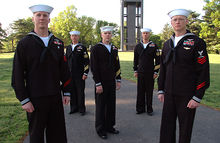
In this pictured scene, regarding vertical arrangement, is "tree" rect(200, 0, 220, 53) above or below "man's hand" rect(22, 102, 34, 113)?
above

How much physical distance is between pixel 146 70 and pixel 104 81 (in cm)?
188

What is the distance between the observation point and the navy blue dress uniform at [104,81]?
13.4 feet

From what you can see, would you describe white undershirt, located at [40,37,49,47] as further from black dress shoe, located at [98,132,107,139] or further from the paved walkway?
black dress shoe, located at [98,132,107,139]

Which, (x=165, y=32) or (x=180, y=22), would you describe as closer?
(x=180, y=22)

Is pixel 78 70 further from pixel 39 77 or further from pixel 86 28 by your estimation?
pixel 86 28

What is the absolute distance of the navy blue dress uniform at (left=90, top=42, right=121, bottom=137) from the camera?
13.4 feet

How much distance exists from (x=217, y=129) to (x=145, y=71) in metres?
2.41

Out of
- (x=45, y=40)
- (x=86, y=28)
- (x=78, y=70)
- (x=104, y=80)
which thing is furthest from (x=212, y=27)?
(x=45, y=40)

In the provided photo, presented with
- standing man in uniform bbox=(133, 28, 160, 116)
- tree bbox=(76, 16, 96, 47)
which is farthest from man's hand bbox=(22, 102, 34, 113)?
tree bbox=(76, 16, 96, 47)

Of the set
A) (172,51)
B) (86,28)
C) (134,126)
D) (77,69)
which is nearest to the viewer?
(172,51)

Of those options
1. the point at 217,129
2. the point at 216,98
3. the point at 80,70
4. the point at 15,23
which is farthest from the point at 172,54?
the point at 15,23

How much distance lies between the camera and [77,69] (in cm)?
568

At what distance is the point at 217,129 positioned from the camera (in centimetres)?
433

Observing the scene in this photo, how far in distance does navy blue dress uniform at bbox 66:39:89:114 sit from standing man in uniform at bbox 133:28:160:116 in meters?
1.74
